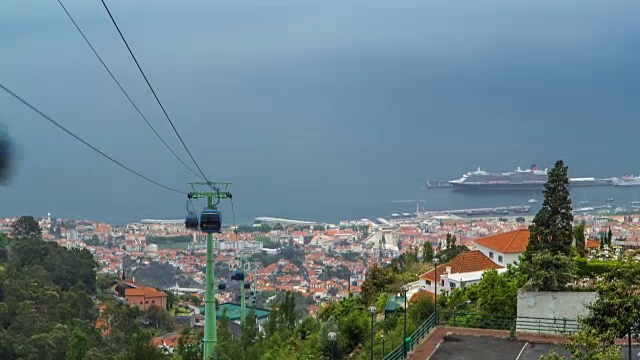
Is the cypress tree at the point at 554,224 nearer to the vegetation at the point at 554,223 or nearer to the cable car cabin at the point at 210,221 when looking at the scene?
the vegetation at the point at 554,223

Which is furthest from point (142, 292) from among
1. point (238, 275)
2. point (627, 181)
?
point (627, 181)

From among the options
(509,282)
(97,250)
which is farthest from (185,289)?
(509,282)

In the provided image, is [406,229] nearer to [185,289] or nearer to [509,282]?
[185,289]

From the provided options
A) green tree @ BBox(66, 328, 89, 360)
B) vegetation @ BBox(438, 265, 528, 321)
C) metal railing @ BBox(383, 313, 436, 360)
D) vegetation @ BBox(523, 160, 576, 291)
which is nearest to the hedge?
vegetation @ BBox(523, 160, 576, 291)

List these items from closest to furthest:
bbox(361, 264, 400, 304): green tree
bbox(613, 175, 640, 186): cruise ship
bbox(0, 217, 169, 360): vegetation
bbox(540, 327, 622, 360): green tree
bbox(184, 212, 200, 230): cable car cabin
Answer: bbox(540, 327, 622, 360): green tree, bbox(184, 212, 200, 230): cable car cabin, bbox(0, 217, 169, 360): vegetation, bbox(361, 264, 400, 304): green tree, bbox(613, 175, 640, 186): cruise ship

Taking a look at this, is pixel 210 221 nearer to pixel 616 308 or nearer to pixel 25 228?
pixel 616 308

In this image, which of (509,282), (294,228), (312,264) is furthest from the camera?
(294,228)

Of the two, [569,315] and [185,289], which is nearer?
[569,315]

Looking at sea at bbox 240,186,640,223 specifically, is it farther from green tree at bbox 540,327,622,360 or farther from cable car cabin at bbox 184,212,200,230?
green tree at bbox 540,327,622,360
